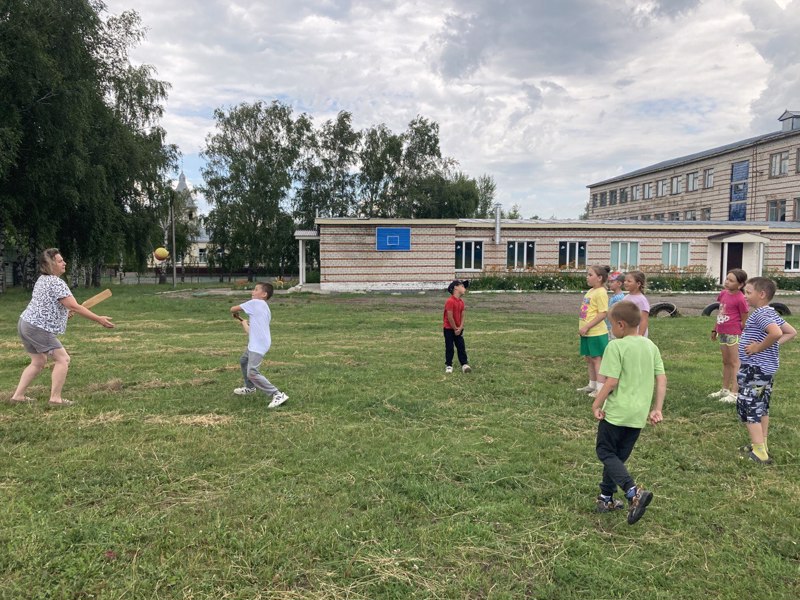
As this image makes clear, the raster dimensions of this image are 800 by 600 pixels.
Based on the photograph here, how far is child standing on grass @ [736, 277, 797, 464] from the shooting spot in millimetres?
4875

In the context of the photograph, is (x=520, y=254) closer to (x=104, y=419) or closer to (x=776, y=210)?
(x=104, y=419)

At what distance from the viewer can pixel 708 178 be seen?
54281 mm

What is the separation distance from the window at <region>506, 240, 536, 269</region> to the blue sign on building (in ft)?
20.4

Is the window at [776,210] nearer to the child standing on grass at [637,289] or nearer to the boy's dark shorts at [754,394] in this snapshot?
the child standing on grass at [637,289]

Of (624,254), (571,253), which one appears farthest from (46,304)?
(624,254)

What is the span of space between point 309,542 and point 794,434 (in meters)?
5.04

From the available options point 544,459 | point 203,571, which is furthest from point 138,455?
point 544,459

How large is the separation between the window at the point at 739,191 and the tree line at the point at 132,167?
2491 centimetres

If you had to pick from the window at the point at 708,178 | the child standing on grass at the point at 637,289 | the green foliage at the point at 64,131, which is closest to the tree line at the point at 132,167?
the green foliage at the point at 64,131

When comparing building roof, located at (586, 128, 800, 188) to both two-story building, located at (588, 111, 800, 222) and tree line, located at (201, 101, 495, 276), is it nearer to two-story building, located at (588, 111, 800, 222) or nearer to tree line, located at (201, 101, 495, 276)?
two-story building, located at (588, 111, 800, 222)

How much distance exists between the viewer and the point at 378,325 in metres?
15.1

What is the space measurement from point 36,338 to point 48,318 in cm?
26

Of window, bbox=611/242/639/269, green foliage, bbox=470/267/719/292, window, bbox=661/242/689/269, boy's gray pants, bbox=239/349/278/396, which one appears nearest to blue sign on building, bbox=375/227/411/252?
green foliage, bbox=470/267/719/292

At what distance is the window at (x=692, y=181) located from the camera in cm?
5588
